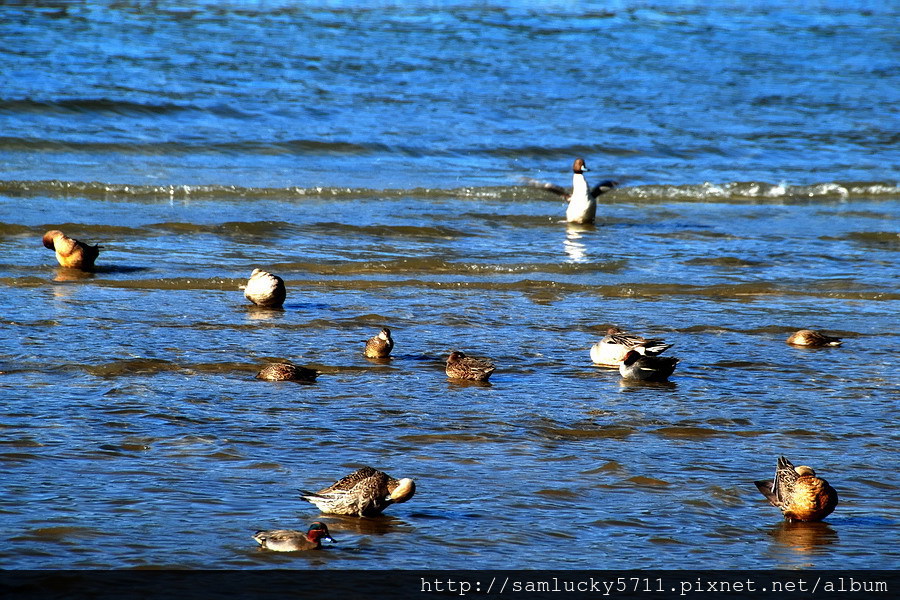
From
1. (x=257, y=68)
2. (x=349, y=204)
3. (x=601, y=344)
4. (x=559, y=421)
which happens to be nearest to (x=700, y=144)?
(x=349, y=204)

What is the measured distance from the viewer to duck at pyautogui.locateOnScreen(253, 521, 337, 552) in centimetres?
505

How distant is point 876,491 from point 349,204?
37.3 feet

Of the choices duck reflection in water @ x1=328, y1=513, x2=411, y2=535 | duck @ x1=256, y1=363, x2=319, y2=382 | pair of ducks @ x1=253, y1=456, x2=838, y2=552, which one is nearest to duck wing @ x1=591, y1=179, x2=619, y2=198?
A: duck @ x1=256, y1=363, x2=319, y2=382

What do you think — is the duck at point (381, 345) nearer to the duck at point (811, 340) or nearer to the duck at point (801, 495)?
the duck at point (811, 340)

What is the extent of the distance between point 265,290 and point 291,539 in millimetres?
5513

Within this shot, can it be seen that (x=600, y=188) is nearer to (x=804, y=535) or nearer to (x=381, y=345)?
(x=381, y=345)

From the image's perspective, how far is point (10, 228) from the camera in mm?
13906

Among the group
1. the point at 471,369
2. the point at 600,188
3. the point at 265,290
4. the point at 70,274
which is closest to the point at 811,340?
the point at 471,369

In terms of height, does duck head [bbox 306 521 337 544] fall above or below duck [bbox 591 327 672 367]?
below

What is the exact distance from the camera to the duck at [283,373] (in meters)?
8.03

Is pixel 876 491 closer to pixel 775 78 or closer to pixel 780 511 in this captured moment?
pixel 780 511

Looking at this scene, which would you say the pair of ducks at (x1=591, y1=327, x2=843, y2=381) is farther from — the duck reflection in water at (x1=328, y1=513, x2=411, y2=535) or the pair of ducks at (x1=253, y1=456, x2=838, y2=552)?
the duck reflection in water at (x1=328, y1=513, x2=411, y2=535)

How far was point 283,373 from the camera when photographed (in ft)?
26.3

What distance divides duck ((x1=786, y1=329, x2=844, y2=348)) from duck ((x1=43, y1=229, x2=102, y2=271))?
641cm
